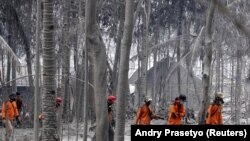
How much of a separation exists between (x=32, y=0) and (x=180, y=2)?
1182 cm

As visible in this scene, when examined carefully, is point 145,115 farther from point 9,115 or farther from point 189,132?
point 189,132

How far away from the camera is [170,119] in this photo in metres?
14.9

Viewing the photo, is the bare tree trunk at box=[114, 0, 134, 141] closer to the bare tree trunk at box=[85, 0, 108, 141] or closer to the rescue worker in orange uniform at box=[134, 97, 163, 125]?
the bare tree trunk at box=[85, 0, 108, 141]

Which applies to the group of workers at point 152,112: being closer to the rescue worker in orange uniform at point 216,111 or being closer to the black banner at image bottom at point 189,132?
the rescue worker in orange uniform at point 216,111

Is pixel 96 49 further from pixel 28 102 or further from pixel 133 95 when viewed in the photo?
pixel 133 95

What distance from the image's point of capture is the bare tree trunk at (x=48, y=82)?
10.0 metres

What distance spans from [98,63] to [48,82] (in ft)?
4.54

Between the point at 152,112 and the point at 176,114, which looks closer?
the point at 176,114

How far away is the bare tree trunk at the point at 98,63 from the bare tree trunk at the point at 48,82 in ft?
3.40

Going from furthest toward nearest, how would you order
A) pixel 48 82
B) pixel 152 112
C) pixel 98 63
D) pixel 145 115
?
pixel 152 112 < pixel 145 115 < pixel 48 82 < pixel 98 63

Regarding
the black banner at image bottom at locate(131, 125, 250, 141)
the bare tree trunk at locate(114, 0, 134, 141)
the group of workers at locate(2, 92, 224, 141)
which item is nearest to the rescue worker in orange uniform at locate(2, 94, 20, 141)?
the group of workers at locate(2, 92, 224, 141)

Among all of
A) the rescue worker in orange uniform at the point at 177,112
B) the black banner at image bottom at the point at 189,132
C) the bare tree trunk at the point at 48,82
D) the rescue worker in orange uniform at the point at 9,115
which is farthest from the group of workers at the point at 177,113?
the black banner at image bottom at the point at 189,132

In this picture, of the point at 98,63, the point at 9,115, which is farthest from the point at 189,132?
the point at 9,115

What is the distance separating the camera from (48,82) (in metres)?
10.0
